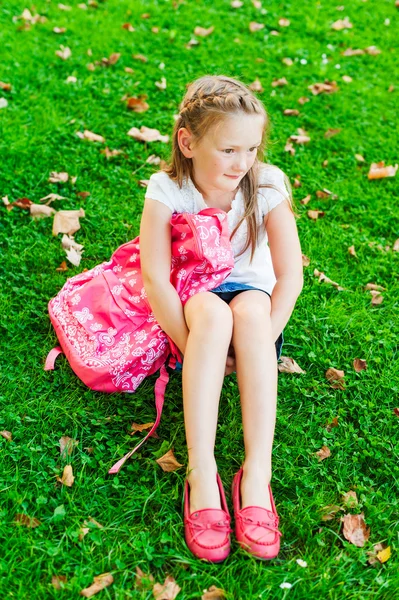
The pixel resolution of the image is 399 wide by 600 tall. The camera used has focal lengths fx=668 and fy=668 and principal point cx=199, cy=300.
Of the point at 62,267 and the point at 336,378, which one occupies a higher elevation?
the point at 62,267

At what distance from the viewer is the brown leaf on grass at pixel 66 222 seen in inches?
148

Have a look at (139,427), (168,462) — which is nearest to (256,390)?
(168,462)

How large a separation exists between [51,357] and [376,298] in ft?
5.60

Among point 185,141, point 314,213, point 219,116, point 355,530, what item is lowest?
point 355,530

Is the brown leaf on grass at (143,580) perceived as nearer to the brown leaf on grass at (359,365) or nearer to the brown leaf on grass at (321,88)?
the brown leaf on grass at (359,365)

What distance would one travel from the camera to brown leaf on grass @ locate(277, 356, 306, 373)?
3102 millimetres

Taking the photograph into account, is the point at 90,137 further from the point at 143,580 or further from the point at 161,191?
the point at 143,580

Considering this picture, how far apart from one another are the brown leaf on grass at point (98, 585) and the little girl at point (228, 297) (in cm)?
30

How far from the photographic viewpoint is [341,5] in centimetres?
632

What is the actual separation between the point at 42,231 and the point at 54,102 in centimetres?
139

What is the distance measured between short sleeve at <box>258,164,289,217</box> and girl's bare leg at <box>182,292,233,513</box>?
0.56 meters

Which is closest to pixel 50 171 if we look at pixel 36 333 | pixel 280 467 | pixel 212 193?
pixel 36 333

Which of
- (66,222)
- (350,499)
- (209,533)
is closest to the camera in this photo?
(209,533)

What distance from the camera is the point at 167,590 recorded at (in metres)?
2.21
